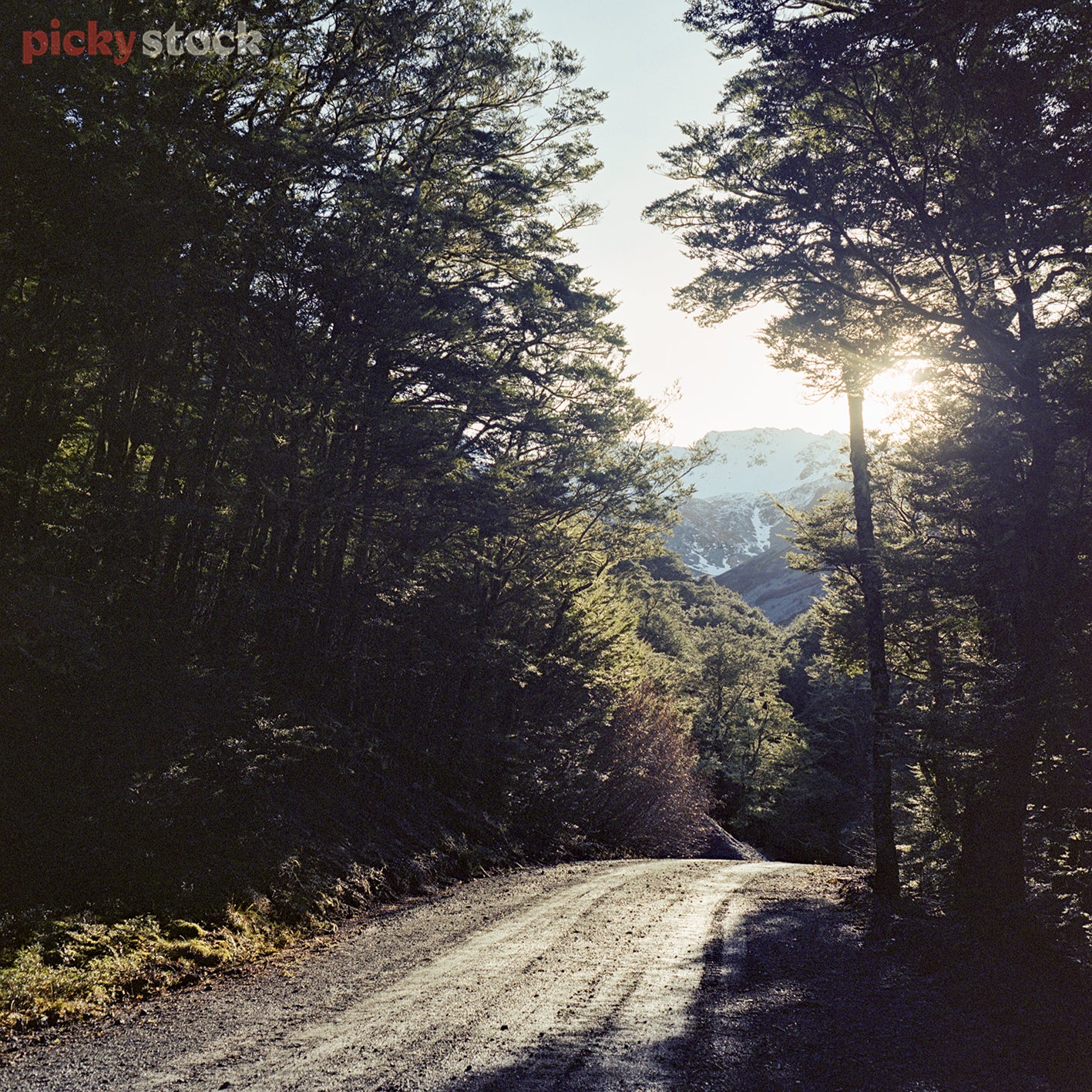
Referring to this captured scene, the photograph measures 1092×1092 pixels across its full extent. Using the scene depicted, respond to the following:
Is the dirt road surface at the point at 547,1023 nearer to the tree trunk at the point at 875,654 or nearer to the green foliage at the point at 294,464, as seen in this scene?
the green foliage at the point at 294,464

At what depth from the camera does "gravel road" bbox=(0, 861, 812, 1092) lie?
4.68 meters

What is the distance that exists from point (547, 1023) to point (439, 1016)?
906 mm

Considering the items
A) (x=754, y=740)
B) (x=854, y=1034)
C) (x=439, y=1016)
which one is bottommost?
(x=754, y=740)

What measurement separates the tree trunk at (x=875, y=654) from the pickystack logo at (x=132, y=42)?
12.2 m

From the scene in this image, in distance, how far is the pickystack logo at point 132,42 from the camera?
7422 millimetres

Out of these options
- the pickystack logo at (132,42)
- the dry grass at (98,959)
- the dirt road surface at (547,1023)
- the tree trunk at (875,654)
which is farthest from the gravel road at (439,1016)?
Answer: the pickystack logo at (132,42)

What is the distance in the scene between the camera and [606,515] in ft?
68.2

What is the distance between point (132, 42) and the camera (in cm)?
828

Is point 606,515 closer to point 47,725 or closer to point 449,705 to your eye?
point 449,705

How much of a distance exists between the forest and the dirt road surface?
1483mm

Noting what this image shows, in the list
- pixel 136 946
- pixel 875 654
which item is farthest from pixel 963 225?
pixel 136 946

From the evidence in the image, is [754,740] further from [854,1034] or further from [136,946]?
[136,946]

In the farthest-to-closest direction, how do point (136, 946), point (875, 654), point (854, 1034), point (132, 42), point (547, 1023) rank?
point (875, 654), point (132, 42), point (136, 946), point (854, 1034), point (547, 1023)

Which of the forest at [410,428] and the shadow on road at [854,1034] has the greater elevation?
the forest at [410,428]
